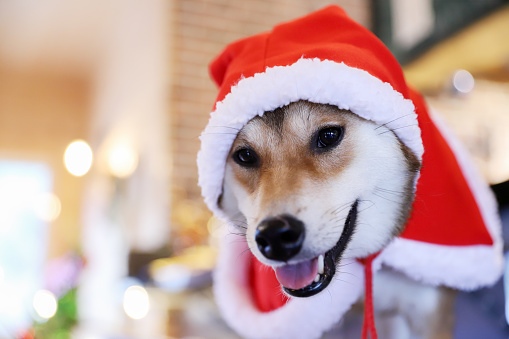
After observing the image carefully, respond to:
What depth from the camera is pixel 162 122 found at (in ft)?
7.45

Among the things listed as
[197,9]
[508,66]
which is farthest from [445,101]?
[197,9]

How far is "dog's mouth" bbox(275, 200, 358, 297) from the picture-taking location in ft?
2.10

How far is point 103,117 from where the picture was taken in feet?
14.0

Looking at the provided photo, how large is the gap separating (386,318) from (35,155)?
5.47 meters

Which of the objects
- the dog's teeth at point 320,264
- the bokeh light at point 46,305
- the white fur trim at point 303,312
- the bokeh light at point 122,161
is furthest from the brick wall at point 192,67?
the dog's teeth at point 320,264

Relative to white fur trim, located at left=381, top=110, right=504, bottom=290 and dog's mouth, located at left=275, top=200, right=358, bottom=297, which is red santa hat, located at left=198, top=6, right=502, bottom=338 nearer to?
white fur trim, located at left=381, top=110, right=504, bottom=290

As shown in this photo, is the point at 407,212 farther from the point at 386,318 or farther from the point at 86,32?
the point at 86,32

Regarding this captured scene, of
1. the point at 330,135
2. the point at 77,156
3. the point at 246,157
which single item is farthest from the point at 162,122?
the point at 330,135

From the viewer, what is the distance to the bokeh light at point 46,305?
5.00 ft

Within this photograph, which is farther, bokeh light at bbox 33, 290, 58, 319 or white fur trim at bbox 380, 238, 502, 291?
bokeh light at bbox 33, 290, 58, 319

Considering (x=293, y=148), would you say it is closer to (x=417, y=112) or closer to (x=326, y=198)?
(x=326, y=198)

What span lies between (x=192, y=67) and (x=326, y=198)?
67.5 inches

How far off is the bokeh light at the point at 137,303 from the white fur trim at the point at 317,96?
1.12 m

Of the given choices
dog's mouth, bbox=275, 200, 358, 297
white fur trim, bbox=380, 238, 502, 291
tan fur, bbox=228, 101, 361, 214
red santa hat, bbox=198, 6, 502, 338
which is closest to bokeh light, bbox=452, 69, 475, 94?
red santa hat, bbox=198, 6, 502, 338
